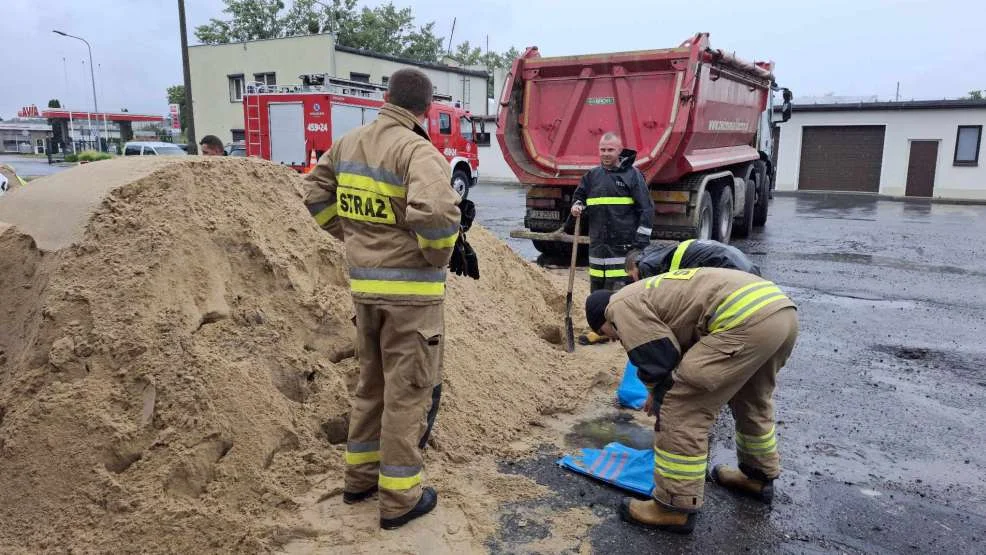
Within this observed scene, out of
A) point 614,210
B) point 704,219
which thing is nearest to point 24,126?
point 704,219

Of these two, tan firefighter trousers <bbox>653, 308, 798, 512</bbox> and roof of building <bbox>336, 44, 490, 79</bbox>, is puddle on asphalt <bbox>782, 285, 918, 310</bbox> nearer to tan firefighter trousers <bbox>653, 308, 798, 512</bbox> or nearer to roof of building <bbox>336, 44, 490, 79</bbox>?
tan firefighter trousers <bbox>653, 308, 798, 512</bbox>

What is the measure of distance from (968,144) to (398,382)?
28.3m

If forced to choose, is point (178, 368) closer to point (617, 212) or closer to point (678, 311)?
point (678, 311)

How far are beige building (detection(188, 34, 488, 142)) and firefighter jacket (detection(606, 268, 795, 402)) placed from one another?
90.5 ft

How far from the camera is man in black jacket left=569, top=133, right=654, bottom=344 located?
6113mm

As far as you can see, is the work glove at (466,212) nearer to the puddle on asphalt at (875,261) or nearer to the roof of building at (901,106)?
the puddle on asphalt at (875,261)

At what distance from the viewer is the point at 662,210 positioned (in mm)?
8961

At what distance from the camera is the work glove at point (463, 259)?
328 centimetres

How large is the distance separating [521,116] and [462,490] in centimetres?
683

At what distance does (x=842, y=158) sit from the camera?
26.9 m

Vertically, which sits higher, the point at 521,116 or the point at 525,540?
the point at 521,116

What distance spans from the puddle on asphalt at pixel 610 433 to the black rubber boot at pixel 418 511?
120 centimetres

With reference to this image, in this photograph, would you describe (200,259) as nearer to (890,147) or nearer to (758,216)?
(758,216)

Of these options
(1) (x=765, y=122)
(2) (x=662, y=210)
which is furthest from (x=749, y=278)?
(1) (x=765, y=122)
